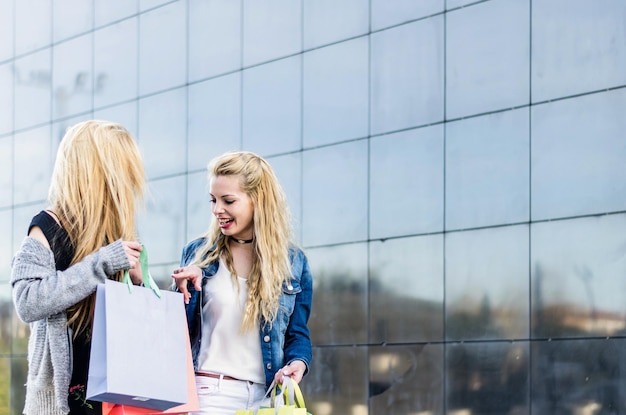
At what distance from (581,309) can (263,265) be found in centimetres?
734

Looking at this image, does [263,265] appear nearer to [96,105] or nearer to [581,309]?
[581,309]

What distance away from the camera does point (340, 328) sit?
14641 mm

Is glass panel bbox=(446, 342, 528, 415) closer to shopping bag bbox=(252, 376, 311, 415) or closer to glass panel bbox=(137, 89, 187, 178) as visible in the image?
glass panel bbox=(137, 89, 187, 178)

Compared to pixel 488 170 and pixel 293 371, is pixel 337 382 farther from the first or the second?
pixel 293 371

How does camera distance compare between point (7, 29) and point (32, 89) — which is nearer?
point (32, 89)

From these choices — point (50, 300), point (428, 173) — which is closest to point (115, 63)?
point (428, 173)

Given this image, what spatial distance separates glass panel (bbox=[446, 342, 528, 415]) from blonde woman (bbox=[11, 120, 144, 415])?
859cm

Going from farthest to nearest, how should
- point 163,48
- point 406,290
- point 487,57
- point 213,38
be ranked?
point 163,48 < point 213,38 < point 406,290 < point 487,57

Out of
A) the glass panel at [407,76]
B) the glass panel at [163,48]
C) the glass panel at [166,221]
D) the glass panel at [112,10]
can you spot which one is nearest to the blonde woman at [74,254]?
the glass panel at [407,76]

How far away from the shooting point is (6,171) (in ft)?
70.6

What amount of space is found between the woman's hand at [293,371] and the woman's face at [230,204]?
2.11 ft

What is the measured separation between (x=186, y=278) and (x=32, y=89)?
16.7m

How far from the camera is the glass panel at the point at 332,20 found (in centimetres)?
1472

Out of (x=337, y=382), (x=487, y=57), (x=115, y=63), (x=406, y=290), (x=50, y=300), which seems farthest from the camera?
(x=115, y=63)
